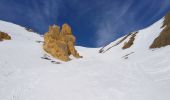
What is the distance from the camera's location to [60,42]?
45.7 metres

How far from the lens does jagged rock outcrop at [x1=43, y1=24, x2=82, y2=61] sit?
41375 millimetres

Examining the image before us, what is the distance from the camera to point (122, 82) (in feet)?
53.8

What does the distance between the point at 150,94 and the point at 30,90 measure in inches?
345

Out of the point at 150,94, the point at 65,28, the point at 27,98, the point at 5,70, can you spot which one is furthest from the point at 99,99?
the point at 65,28

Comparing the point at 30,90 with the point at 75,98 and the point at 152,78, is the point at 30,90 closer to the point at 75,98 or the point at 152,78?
the point at 75,98

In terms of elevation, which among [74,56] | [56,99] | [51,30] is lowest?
[56,99]

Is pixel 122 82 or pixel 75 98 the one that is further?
pixel 122 82

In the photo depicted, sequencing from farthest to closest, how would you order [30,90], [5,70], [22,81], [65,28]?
[65,28] → [5,70] → [22,81] → [30,90]

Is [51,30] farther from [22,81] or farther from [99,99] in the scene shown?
[99,99]

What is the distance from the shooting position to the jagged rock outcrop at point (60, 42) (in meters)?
41.4

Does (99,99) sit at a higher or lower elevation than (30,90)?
lower

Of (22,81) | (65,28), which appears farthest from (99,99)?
(65,28)

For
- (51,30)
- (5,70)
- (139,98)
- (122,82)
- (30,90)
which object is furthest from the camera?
(51,30)

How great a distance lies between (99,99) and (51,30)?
120 feet
